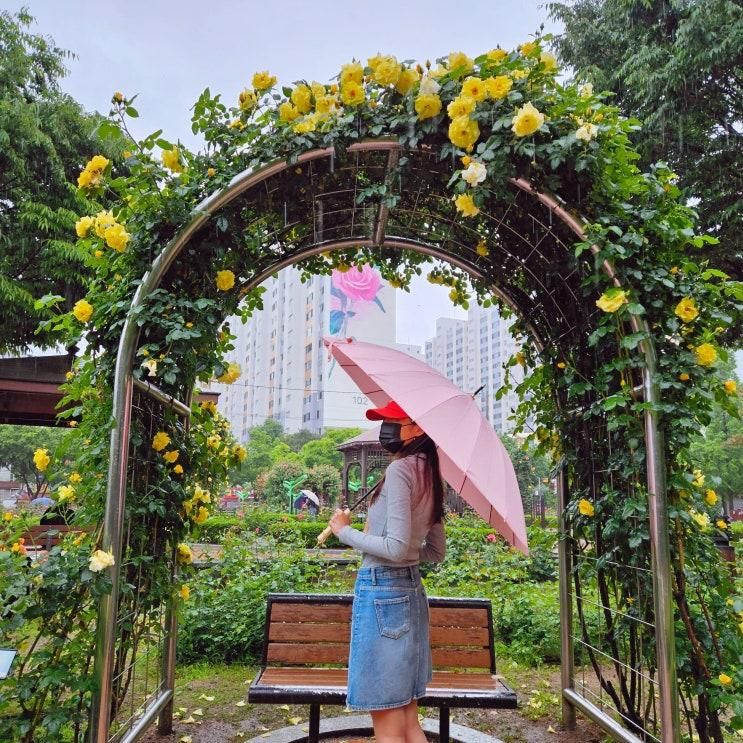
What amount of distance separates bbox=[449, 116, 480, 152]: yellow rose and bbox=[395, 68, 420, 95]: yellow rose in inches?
10.7

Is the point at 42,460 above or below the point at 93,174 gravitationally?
below

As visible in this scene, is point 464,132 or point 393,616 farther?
point 464,132

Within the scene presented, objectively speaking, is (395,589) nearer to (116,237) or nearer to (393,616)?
(393,616)

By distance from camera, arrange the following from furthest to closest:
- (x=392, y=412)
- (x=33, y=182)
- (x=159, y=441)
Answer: (x=33, y=182), (x=159, y=441), (x=392, y=412)

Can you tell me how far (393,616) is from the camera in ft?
6.87

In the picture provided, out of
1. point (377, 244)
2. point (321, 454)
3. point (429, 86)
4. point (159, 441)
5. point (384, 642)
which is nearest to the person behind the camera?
point (384, 642)

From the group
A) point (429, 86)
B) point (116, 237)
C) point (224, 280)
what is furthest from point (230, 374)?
point (429, 86)

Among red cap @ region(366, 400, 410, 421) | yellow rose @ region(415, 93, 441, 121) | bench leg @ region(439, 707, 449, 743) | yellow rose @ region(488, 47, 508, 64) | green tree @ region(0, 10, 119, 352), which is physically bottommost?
bench leg @ region(439, 707, 449, 743)

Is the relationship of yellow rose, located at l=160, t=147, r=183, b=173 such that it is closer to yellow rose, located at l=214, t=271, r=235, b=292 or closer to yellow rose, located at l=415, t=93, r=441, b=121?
yellow rose, located at l=214, t=271, r=235, b=292

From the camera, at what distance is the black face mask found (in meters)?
2.25

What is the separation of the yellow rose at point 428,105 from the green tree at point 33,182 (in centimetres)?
918

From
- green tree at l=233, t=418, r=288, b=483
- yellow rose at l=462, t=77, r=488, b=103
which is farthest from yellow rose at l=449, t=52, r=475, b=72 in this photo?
green tree at l=233, t=418, r=288, b=483

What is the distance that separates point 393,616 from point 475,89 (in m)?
1.95

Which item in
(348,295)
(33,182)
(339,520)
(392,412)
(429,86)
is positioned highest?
(348,295)
